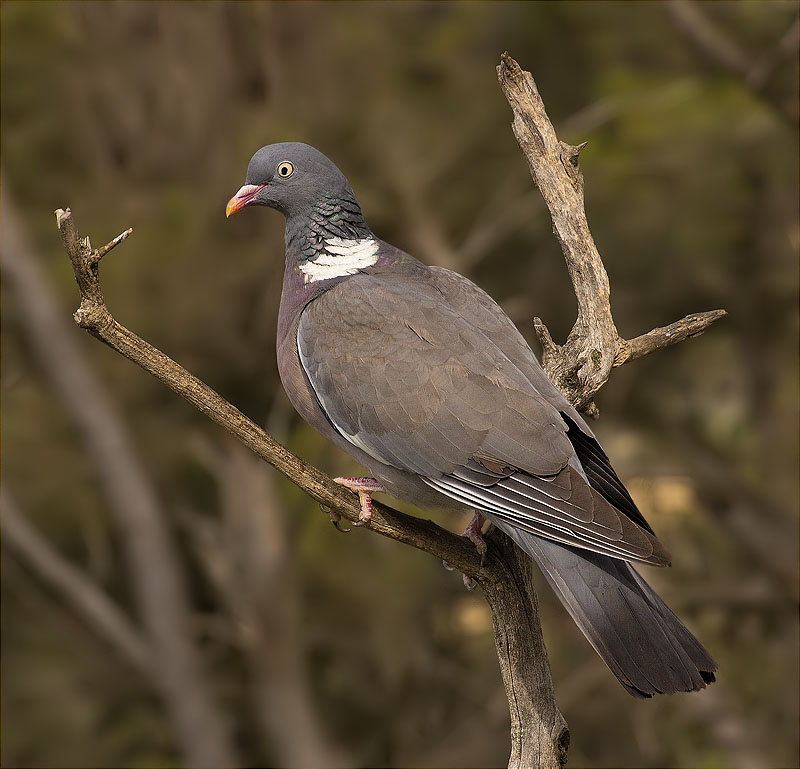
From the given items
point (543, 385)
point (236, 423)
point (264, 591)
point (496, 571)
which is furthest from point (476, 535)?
point (264, 591)

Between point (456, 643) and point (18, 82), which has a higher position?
point (18, 82)

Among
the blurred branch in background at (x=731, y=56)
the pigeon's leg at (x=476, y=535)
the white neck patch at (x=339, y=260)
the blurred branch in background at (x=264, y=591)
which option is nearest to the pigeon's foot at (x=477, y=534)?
the pigeon's leg at (x=476, y=535)

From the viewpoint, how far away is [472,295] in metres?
3.46

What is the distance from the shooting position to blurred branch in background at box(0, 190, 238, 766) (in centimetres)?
653

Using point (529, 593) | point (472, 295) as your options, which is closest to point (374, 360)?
point (472, 295)

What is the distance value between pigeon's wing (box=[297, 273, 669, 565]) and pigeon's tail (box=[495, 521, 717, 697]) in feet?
0.31

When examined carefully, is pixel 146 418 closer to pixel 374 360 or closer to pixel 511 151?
pixel 511 151

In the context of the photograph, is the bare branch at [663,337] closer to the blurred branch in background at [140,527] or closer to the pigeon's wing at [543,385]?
the pigeon's wing at [543,385]

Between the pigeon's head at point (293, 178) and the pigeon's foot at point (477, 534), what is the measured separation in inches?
48.3

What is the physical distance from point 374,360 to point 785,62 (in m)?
4.20

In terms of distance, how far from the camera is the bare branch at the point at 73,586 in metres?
6.44

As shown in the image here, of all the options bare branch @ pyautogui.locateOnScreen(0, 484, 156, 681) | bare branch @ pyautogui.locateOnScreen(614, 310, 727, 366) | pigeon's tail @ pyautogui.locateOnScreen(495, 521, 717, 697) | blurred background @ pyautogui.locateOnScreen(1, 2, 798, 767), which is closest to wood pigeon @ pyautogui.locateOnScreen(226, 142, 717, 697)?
pigeon's tail @ pyautogui.locateOnScreen(495, 521, 717, 697)

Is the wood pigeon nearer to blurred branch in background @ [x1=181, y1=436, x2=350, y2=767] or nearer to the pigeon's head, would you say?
the pigeon's head

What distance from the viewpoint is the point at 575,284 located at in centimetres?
359
